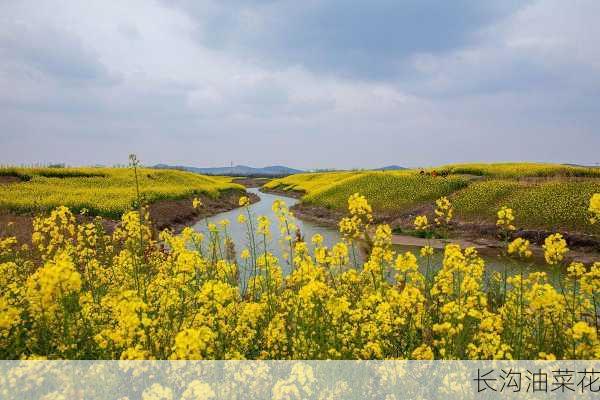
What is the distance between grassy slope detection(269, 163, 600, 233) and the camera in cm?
2014

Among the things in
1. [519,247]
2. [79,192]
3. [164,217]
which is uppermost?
[79,192]

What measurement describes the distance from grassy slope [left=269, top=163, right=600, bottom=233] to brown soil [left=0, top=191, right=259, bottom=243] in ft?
30.5

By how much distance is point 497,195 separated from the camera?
82.7 feet

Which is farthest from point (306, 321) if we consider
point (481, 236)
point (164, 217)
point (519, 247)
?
point (164, 217)

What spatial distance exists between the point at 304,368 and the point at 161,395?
1033 mm

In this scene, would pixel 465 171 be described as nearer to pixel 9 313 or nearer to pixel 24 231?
pixel 24 231

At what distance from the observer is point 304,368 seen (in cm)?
311

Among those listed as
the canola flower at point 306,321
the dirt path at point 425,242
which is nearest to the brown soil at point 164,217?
the canola flower at point 306,321

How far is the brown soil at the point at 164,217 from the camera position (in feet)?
53.7

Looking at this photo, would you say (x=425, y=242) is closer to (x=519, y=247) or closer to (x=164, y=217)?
(x=519, y=247)

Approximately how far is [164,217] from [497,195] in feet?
68.7

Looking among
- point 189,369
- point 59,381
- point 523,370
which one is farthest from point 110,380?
point 523,370

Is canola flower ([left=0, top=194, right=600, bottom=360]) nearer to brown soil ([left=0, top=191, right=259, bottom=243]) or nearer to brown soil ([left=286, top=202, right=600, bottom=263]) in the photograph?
brown soil ([left=0, top=191, right=259, bottom=243])

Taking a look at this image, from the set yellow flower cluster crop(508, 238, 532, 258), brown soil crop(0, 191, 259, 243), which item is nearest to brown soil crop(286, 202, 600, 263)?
brown soil crop(0, 191, 259, 243)
